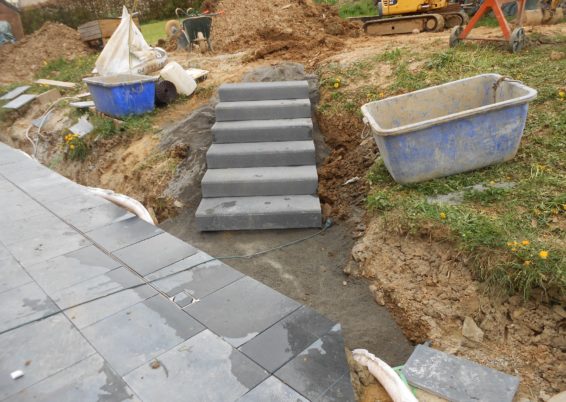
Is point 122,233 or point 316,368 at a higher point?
point 122,233

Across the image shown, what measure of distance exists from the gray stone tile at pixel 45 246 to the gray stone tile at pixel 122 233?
9 cm

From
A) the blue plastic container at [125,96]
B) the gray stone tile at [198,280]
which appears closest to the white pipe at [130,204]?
the gray stone tile at [198,280]

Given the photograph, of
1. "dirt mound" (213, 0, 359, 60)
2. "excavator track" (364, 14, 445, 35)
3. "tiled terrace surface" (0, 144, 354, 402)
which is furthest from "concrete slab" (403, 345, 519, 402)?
"excavator track" (364, 14, 445, 35)

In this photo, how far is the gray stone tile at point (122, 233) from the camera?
274 cm

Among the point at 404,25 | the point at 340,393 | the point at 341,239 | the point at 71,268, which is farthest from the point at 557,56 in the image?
the point at 71,268

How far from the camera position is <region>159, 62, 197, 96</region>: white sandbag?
23.3 feet

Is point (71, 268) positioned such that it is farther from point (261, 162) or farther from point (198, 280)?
point (261, 162)

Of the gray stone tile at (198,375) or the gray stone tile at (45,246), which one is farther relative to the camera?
the gray stone tile at (45,246)

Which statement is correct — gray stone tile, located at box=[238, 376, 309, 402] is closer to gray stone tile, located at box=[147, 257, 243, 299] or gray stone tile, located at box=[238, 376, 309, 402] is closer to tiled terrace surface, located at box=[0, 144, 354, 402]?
tiled terrace surface, located at box=[0, 144, 354, 402]

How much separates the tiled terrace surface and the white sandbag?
473cm

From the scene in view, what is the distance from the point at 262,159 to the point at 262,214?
0.95m

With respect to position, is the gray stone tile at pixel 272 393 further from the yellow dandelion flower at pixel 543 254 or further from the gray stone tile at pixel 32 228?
the yellow dandelion flower at pixel 543 254

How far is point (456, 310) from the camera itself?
330 centimetres

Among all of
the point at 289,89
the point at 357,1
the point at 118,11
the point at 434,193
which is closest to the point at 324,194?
the point at 434,193
